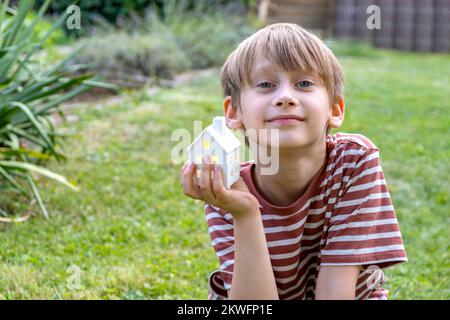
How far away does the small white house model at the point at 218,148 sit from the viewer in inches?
61.7

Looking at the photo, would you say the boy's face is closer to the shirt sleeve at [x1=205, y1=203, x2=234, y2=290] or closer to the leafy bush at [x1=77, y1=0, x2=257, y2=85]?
the shirt sleeve at [x1=205, y1=203, x2=234, y2=290]

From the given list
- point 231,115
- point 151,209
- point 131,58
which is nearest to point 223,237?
point 231,115

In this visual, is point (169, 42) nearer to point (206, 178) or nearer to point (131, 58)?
point (131, 58)

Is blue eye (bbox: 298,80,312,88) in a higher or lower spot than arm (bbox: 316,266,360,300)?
higher

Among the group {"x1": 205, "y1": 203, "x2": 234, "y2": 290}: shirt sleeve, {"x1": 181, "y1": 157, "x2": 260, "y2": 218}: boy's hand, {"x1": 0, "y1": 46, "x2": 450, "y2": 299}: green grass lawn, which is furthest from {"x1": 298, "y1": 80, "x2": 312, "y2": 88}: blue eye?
{"x1": 0, "y1": 46, "x2": 450, "y2": 299}: green grass lawn

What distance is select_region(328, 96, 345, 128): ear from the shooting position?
200 cm

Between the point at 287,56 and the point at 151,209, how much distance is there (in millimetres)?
2308

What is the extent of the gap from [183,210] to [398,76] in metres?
5.81

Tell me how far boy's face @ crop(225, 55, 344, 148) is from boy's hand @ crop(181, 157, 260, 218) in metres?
0.19

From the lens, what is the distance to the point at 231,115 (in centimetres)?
204

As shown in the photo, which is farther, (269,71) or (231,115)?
(231,115)

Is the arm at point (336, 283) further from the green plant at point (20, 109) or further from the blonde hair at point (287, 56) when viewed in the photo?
the green plant at point (20, 109)
